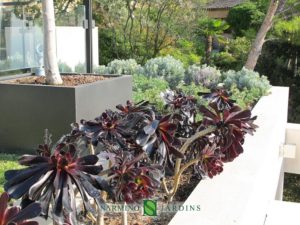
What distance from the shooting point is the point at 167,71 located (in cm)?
687

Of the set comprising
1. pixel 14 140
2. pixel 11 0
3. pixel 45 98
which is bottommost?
pixel 14 140

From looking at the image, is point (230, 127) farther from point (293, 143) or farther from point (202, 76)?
point (202, 76)

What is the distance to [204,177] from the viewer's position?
236 centimetres

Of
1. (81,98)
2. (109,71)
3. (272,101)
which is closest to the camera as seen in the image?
(81,98)

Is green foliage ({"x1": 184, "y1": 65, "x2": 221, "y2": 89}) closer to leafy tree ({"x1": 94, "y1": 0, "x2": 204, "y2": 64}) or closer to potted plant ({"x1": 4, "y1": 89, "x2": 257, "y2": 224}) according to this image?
potted plant ({"x1": 4, "y1": 89, "x2": 257, "y2": 224})

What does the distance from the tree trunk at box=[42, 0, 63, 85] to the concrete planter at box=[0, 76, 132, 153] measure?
0.65ft

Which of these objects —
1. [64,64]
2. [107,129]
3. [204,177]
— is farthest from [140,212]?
[64,64]

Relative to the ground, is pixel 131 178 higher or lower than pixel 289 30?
lower

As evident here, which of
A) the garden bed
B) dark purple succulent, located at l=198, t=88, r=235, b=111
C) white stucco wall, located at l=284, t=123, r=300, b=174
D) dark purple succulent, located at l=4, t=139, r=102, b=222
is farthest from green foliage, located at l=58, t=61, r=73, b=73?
dark purple succulent, located at l=4, t=139, r=102, b=222

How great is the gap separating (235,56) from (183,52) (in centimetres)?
166

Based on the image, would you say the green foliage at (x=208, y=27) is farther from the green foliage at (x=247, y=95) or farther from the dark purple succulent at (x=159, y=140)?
the dark purple succulent at (x=159, y=140)

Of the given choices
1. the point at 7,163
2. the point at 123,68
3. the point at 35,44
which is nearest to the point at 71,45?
the point at 123,68

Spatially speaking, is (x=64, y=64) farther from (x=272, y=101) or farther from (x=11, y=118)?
(x=272, y=101)

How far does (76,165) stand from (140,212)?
3.10 ft
